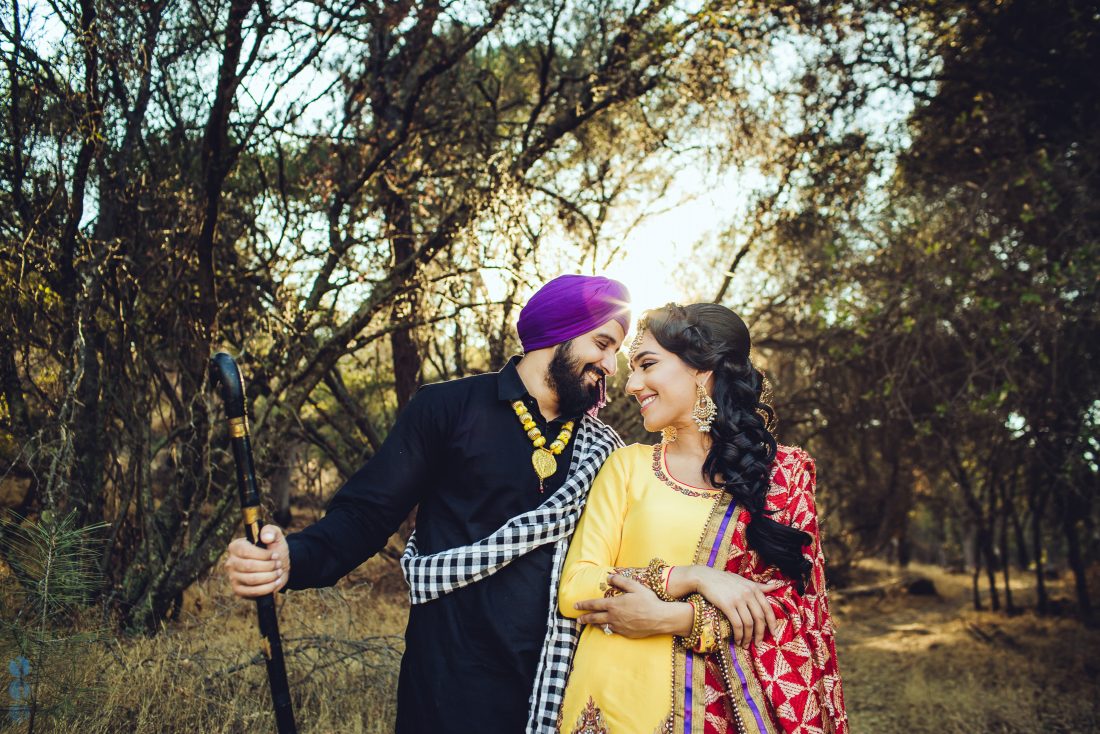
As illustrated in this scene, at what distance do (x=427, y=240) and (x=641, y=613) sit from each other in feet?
12.9

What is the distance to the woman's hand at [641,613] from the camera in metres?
1.99

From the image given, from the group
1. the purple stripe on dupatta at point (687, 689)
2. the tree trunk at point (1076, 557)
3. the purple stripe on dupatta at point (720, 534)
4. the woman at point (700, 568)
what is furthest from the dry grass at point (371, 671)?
the purple stripe on dupatta at point (720, 534)

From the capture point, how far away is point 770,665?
203 cm

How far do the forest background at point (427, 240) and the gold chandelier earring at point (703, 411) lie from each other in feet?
6.88

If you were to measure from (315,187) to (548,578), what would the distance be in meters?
5.54

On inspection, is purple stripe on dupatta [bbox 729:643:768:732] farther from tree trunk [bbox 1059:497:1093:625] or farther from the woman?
tree trunk [bbox 1059:497:1093:625]

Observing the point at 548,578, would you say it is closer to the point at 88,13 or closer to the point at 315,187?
the point at 88,13

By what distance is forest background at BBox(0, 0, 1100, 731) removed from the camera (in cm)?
451

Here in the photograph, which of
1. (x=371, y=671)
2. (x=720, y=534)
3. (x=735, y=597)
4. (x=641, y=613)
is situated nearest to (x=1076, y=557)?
(x=371, y=671)

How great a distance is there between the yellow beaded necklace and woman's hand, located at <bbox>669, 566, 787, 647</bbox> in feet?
1.79

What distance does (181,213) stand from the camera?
17.2ft

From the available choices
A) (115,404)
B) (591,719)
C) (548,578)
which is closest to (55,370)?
(115,404)

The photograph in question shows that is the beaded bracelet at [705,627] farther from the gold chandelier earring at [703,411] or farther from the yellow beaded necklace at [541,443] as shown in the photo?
the yellow beaded necklace at [541,443]

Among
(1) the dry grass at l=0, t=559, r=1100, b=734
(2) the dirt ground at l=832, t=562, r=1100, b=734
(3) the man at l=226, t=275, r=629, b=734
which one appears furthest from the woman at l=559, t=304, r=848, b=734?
(2) the dirt ground at l=832, t=562, r=1100, b=734
